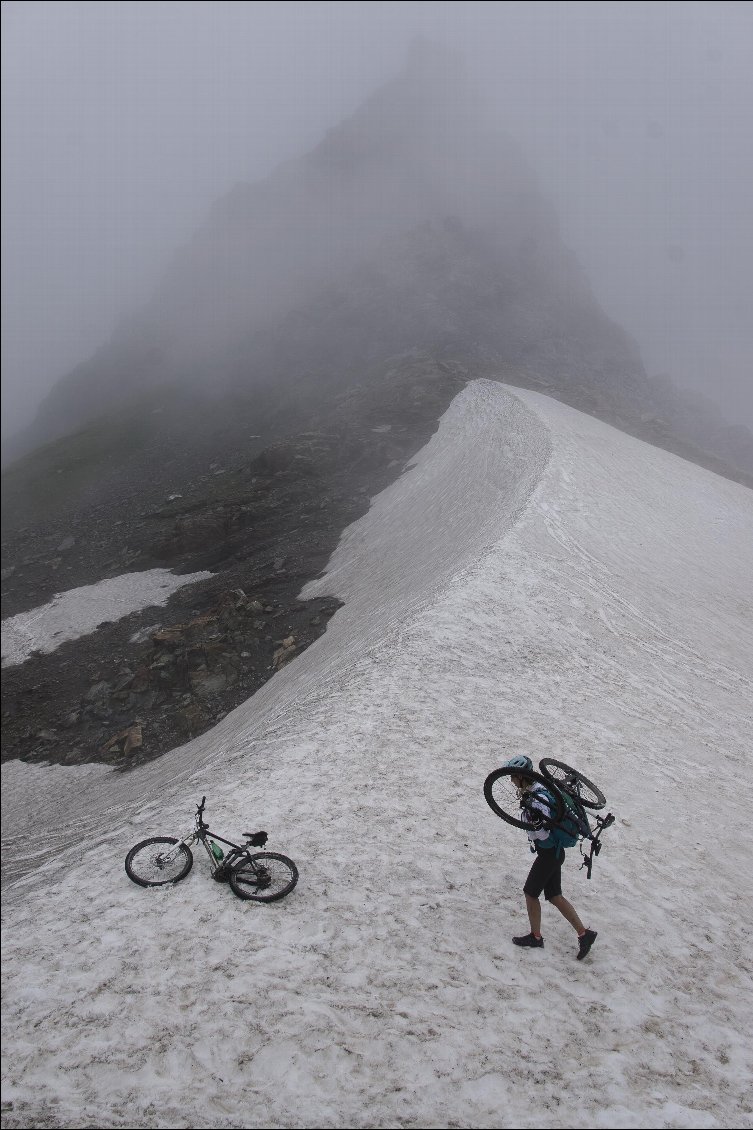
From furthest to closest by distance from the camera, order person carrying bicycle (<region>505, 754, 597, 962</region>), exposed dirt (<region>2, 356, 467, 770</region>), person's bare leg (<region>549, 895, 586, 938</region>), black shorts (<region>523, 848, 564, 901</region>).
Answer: exposed dirt (<region>2, 356, 467, 770</region>), person's bare leg (<region>549, 895, 586, 938</region>), black shorts (<region>523, 848, 564, 901</region>), person carrying bicycle (<region>505, 754, 597, 962</region>)

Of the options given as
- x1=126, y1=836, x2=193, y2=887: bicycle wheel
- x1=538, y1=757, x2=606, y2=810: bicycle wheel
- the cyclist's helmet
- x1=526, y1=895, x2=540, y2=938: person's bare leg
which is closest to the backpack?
x1=538, y1=757, x2=606, y2=810: bicycle wheel

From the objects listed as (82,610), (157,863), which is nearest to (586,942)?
(157,863)

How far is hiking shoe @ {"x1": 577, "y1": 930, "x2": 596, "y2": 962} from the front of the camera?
7.81 meters

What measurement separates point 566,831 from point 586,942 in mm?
1725

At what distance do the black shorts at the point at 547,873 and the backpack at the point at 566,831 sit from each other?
0.10m

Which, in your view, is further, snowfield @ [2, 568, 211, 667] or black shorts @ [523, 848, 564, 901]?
snowfield @ [2, 568, 211, 667]

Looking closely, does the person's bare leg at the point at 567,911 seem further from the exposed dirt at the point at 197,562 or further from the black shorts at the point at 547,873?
the exposed dirt at the point at 197,562

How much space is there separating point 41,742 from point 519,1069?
2233 cm

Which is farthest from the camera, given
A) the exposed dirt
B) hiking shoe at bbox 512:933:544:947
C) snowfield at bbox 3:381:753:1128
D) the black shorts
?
the exposed dirt

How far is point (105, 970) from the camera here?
7.07m

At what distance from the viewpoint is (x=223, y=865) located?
8266mm

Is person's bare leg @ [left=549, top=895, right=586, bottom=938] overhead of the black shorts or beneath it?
beneath

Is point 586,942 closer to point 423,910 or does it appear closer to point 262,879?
point 423,910

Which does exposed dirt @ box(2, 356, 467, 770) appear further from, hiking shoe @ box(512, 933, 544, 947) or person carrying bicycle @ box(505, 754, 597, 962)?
person carrying bicycle @ box(505, 754, 597, 962)
